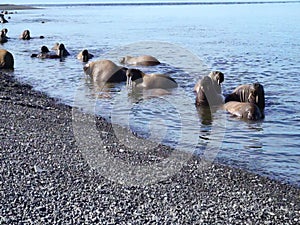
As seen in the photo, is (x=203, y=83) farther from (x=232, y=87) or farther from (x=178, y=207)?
(x=178, y=207)

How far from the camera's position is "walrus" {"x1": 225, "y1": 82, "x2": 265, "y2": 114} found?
13.0m

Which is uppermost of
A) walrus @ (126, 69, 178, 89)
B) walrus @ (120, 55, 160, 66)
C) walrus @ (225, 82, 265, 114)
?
walrus @ (225, 82, 265, 114)

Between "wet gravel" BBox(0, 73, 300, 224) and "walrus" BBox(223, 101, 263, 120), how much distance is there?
331 cm

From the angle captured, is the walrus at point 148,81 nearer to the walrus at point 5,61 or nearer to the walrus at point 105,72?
the walrus at point 105,72

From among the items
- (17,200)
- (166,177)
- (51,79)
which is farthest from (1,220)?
(51,79)

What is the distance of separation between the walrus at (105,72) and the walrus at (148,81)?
60.7 inches

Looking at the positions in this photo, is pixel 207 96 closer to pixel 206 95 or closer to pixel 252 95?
pixel 206 95

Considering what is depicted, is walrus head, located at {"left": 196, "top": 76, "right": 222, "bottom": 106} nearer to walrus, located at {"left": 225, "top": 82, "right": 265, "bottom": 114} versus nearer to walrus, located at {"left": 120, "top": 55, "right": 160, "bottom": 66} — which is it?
walrus, located at {"left": 225, "top": 82, "right": 265, "bottom": 114}

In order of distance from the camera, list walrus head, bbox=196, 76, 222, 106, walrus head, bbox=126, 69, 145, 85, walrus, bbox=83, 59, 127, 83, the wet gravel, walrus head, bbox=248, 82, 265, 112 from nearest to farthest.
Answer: the wet gravel < walrus head, bbox=248, 82, 265, 112 < walrus head, bbox=196, 76, 222, 106 < walrus head, bbox=126, 69, 145, 85 < walrus, bbox=83, 59, 127, 83

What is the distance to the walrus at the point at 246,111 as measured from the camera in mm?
11961

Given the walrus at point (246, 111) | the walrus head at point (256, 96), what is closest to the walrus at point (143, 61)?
the walrus head at point (256, 96)

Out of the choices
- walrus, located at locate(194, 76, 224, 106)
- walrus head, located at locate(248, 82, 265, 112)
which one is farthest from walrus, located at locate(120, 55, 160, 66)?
walrus head, located at locate(248, 82, 265, 112)

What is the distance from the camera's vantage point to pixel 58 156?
803 cm

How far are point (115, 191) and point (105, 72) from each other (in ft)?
38.4
